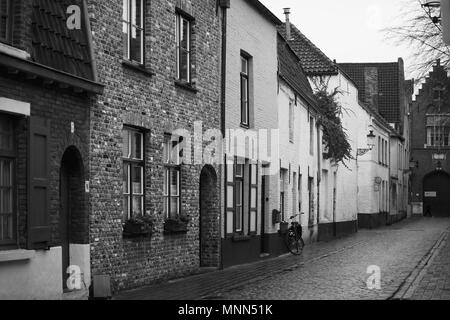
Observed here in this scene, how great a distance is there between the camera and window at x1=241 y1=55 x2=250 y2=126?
76.8ft

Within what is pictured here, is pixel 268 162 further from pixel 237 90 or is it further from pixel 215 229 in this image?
pixel 215 229

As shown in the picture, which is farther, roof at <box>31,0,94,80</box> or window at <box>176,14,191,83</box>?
window at <box>176,14,191,83</box>

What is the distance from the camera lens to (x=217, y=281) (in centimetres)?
1723

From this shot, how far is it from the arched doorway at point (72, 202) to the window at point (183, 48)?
5.21 meters

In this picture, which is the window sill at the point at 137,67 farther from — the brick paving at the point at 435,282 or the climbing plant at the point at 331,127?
the climbing plant at the point at 331,127

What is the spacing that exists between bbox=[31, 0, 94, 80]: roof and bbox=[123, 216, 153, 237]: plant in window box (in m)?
2.97

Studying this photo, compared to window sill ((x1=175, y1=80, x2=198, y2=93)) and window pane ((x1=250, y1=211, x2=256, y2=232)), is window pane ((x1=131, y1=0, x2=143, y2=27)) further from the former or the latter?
window pane ((x1=250, y1=211, x2=256, y2=232))

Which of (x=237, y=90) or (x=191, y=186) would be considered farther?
(x=237, y=90)

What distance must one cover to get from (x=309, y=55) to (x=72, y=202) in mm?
28215

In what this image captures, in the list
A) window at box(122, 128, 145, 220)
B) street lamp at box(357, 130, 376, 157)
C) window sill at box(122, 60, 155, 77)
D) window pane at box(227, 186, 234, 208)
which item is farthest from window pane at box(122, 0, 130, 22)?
street lamp at box(357, 130, 376, 157)

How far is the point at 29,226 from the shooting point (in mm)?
12133

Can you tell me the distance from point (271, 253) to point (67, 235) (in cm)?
1277

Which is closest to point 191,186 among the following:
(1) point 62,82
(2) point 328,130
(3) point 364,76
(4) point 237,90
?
(4) point 237,90

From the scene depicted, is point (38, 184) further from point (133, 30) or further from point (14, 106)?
point (133, 30)
